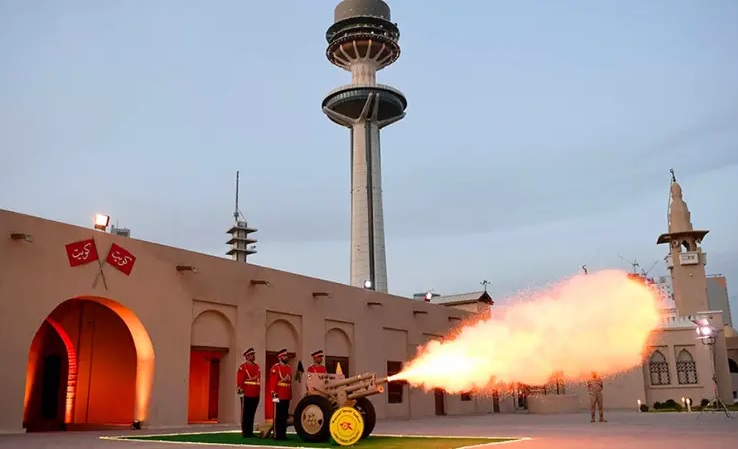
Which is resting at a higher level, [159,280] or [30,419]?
[159,280]

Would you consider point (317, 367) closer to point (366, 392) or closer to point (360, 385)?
point (360, 385)

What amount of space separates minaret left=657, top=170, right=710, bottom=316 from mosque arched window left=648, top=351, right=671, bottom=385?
6624 mm

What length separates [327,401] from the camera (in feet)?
55.4

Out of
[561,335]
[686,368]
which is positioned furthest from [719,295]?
[561,335]

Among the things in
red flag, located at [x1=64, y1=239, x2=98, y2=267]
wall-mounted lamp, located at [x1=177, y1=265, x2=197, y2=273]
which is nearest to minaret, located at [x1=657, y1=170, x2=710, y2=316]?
wall-mounted lamp, located at [x1=177, y1=265, x2=197, y2=273]

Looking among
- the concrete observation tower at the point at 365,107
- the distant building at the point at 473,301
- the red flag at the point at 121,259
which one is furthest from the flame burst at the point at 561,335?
the concrete observation tower at the point at 365,107

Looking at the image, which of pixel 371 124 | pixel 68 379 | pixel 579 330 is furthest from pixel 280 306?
pixel 371 124

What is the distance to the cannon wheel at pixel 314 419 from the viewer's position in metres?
16.6

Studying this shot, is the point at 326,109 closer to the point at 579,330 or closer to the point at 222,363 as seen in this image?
the point at 222,363

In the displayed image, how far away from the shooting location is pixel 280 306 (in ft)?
95.6

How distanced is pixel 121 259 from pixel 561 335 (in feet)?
45.7

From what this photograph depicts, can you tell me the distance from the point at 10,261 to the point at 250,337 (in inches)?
382

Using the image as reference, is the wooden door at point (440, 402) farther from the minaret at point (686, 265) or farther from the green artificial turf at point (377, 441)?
the minaret at point (686, 265)

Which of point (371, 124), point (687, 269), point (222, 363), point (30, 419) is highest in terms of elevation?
point (371, 124)
